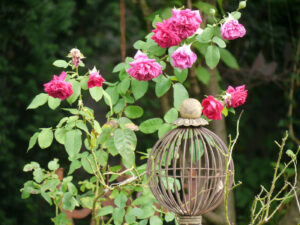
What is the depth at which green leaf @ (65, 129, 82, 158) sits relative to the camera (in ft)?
4.59

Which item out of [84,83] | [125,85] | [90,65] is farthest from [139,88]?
[90,65]

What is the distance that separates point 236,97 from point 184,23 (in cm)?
25

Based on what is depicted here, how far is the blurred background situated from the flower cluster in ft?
3.06

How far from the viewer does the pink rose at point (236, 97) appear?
1.37 metres

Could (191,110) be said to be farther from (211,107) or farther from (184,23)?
(184,23)

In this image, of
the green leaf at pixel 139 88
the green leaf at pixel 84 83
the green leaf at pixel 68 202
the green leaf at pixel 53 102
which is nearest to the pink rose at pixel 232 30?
the green leaf at pixel 139 88

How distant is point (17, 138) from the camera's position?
2787mm

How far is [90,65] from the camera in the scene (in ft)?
9.91

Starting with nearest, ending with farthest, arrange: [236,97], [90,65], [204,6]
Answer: [236,97]
[204,6]
[90,65]

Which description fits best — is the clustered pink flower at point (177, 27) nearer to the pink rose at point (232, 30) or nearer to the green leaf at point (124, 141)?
the pink rose at point (232, 30)

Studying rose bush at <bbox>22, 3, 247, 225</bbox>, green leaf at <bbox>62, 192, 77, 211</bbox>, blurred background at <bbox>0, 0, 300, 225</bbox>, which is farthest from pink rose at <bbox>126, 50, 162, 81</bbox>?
blurred background at <bbox>0, 0, 300, 225</bbox>

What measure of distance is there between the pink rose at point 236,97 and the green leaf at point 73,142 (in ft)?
1.42

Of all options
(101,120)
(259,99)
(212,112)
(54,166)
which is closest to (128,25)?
(101,120)

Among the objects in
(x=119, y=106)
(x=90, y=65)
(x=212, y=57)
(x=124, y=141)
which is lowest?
(x=124, y=141)
